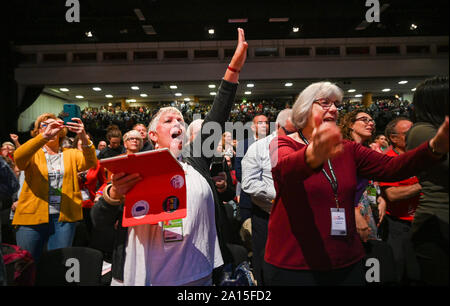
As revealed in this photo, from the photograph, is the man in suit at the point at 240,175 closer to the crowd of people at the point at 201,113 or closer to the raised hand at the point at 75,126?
the raised hand at the point at 75,126

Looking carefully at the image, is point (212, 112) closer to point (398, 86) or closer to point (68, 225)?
point (68, 225)

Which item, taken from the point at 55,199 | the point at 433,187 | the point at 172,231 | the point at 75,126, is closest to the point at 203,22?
the point at 55,199

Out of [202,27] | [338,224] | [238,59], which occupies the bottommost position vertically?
[338,224]

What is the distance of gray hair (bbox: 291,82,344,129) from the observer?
1067 millimetres

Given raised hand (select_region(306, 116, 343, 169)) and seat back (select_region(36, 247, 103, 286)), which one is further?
seat back (select_region(36, 247, 103, 286))

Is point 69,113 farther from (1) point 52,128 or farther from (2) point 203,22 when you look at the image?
(2) point 203,22

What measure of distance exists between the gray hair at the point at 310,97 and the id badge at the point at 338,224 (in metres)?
Result: 0.37

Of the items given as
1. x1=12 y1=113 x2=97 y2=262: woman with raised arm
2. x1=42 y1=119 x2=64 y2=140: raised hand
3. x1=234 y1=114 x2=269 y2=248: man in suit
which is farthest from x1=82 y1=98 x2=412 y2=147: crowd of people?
x1=42 y1=119 x2=64 y2=140: raised hand

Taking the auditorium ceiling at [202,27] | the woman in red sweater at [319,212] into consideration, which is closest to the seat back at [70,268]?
the woman in red sweater at [319,212]

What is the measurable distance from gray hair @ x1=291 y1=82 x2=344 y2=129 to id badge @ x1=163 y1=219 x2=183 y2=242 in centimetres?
63

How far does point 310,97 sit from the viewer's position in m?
1.08

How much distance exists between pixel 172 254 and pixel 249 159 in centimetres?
121

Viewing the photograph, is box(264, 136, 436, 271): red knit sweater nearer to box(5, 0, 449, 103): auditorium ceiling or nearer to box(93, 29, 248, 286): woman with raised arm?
box(93, 29, 248, 286): woman with raised arm

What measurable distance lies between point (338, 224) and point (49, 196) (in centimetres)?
215
